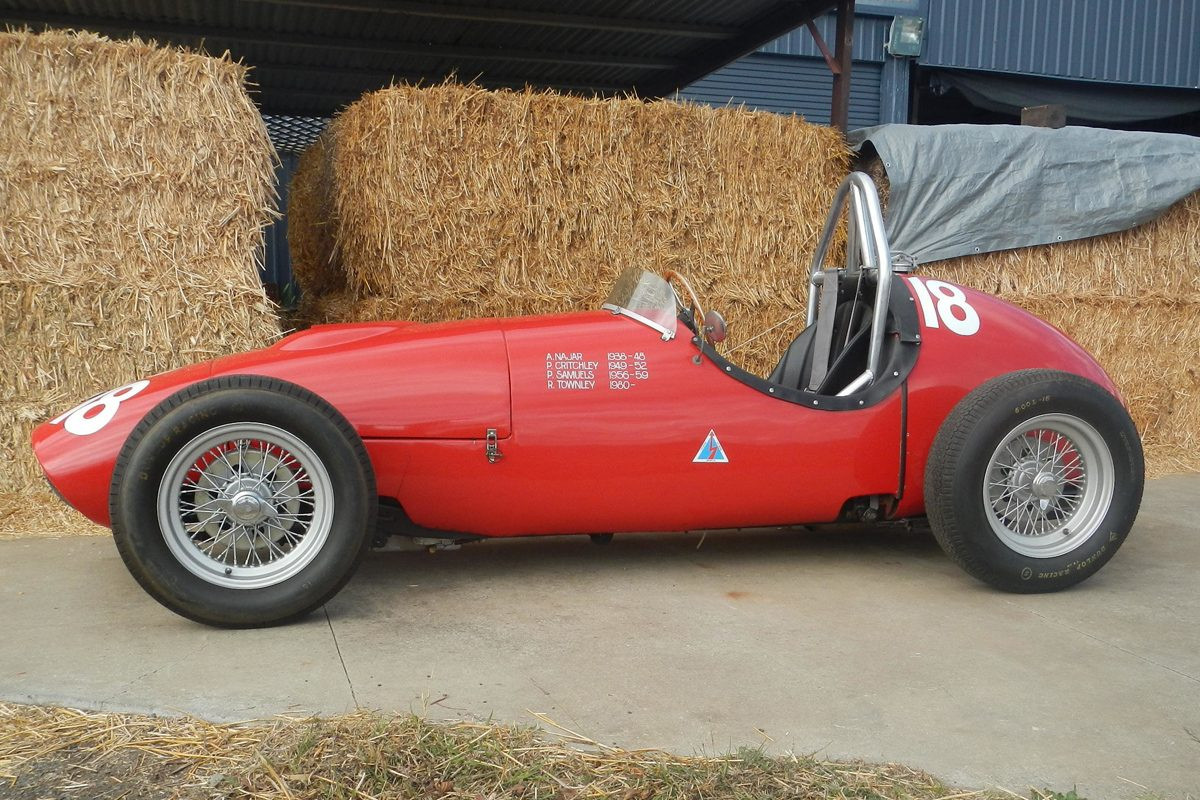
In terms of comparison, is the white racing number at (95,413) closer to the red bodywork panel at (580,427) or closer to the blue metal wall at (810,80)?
the red bodywork panel at (580,427)

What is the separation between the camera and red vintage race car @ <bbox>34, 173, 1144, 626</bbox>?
3.38 metres

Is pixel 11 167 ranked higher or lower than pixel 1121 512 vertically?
higher

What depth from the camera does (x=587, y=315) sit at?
426 cm

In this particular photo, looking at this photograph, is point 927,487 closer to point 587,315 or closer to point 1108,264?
point 587,315

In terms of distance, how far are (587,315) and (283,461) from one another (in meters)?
1.45

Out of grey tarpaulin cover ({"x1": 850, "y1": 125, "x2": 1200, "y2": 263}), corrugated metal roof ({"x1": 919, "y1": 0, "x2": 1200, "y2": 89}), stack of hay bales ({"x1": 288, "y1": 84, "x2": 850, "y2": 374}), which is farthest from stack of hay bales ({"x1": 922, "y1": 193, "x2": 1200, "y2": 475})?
corrugated metal roof ({"x1": 919, "y1": 0, "x2": 1200, "y2": 89})

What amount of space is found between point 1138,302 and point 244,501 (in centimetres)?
660

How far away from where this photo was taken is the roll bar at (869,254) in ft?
13.6

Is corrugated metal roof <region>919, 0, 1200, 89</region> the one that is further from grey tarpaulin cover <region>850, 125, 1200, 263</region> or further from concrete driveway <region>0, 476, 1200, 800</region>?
concrete driveway <region>0, 476, 1200, 800</region>

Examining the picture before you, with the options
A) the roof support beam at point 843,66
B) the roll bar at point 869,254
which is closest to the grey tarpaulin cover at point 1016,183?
the roof support beam at point 843,66

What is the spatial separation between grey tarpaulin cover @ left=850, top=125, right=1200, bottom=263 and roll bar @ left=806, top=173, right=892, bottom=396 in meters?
2.06

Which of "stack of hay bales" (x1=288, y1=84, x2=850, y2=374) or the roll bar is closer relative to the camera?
the roll bar

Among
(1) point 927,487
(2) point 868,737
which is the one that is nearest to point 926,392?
(1) point 927,487

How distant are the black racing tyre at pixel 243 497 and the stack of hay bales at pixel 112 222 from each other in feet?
7.14
